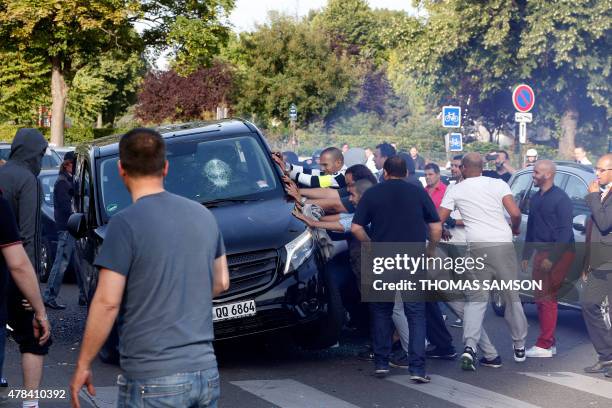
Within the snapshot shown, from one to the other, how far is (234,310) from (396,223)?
1505 millimetres

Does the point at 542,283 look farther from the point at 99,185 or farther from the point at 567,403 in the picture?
the point at 99,185

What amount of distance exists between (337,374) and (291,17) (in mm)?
58756

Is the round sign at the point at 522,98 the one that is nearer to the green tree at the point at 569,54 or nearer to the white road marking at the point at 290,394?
the white road marking at the point at 290,394

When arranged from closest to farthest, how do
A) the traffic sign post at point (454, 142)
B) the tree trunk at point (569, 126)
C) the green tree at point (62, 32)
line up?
1. the traffic sign post at point (454, 142)
2. the green tree at point (62, 32)
3. the tree trunk at point (569, 126)

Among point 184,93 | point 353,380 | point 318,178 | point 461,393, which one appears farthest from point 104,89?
point 461,393

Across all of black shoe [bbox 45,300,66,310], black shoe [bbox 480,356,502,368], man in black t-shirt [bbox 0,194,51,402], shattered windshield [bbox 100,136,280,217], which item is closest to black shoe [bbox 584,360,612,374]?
black shoe [bbox 480,356,502,368]

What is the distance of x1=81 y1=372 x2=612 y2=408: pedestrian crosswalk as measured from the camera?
779 centimetres

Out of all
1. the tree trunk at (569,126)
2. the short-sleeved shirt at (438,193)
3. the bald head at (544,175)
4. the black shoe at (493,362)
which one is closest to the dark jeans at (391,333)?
the black shoe at (493,362)

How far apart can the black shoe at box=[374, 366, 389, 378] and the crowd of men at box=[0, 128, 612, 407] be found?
12mm

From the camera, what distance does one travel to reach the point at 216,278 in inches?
177

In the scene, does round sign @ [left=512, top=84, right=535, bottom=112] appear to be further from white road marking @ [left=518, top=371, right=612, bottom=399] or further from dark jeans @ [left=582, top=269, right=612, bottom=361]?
white road marking @ [left=518, top=371, right=612, bottom=399]

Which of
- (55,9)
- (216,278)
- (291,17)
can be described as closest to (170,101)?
(291,17)

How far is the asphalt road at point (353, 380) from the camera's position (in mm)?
7883

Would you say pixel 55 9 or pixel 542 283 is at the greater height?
pixel 55 9
